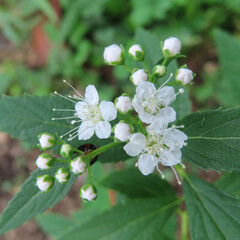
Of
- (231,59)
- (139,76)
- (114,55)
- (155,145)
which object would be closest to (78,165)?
(155,145)

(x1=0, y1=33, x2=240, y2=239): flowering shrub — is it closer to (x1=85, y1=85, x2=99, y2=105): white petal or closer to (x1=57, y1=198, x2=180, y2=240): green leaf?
(x1=85, y1=85, x2=99, y2=105): white petal

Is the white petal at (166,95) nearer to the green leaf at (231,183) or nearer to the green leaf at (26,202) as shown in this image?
the green leaf at (26,202)

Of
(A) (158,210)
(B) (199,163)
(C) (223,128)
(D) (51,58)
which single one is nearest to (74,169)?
(B) (199,163)

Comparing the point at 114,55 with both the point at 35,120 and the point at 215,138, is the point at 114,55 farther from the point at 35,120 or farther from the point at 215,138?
the point at 215,138

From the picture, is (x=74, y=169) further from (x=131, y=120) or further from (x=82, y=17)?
(x=82, y=17)

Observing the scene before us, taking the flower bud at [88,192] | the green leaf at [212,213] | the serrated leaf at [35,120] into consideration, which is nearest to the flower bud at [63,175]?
the flower bud at [88,192]

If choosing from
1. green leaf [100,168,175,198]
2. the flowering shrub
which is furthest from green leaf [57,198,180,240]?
the flowering shrub
